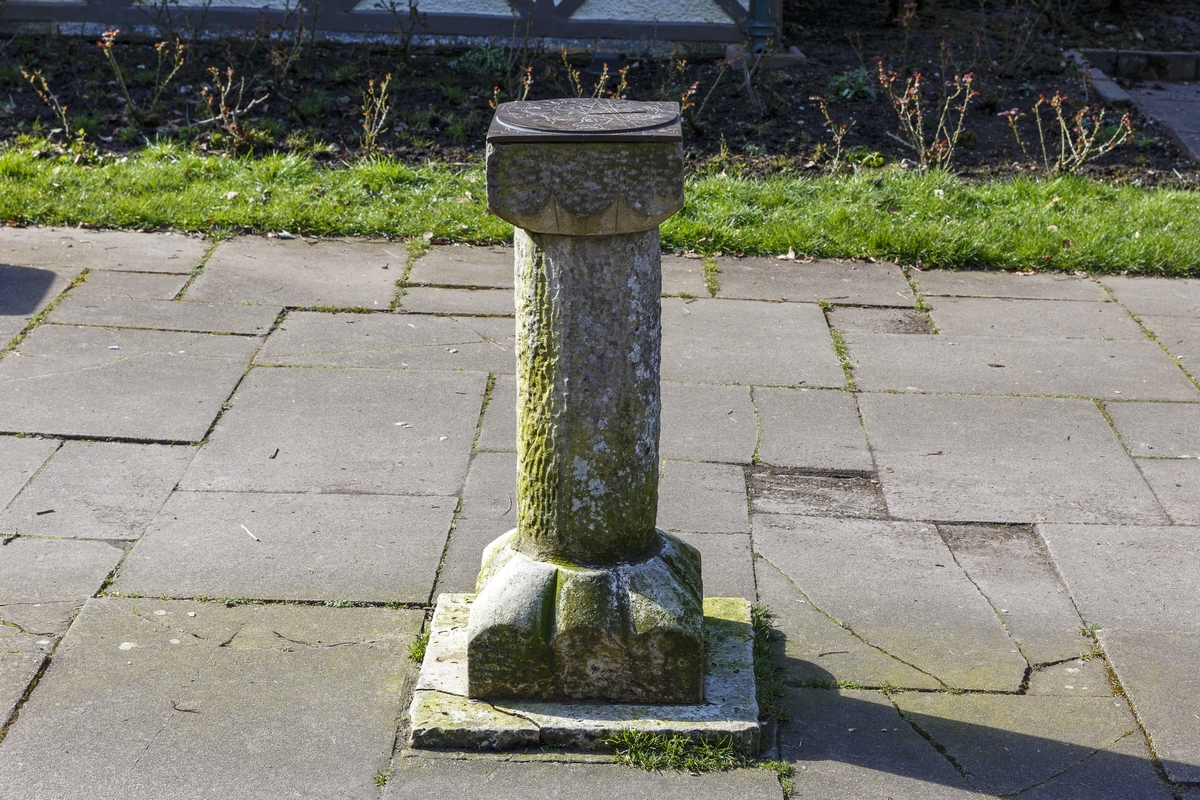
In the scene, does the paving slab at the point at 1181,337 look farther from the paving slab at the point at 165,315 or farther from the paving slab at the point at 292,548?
the paving slab at the point at 165,315

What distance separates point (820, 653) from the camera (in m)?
3.55

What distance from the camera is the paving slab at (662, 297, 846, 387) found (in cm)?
554

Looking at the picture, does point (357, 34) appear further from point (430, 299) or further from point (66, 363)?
point (66, 363)

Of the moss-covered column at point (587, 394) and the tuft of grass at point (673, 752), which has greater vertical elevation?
the moss-covered column at point (587, 394)

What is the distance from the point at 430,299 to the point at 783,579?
2.92 m

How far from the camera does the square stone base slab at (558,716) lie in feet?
10.1

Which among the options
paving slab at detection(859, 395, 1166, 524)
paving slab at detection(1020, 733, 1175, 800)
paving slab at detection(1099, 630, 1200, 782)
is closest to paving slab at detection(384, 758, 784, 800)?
paving slab at detection(1020, 733, 1175, 800)

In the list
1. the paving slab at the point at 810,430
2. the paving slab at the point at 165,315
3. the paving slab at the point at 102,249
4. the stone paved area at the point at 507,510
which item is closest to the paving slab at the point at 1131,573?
the stone paved area at the point at 507,510

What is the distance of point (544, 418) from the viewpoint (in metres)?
3.04

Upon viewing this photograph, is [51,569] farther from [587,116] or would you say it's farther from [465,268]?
[465,268]

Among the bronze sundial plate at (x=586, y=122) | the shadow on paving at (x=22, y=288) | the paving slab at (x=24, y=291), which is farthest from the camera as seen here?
the shadow on paving at (x=22, y=288)

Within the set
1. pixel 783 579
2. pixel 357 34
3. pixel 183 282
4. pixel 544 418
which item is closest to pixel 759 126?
pixel 357 34

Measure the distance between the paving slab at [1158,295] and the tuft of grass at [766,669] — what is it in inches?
144

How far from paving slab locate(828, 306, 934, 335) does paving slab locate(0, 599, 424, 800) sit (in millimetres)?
3195
